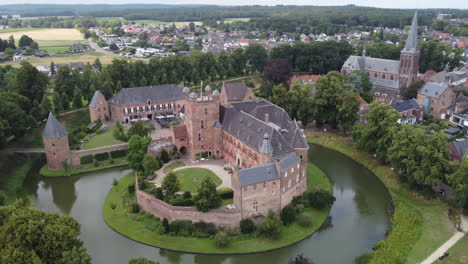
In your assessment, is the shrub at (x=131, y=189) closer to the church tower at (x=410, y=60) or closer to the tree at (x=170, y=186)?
the tree at (x=170, y=186)

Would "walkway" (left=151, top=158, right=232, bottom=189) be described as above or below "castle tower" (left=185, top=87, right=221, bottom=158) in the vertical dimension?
below

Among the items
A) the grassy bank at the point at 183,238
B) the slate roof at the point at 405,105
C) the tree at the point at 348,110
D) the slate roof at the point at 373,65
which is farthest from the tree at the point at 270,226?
the slate roof at the point at 373,65

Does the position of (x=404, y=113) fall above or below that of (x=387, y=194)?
above

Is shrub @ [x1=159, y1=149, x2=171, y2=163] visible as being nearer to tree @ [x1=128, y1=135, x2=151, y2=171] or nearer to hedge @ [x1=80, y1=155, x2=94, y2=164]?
tree @ [x1=128, y1=135, x2=151, y2=171]

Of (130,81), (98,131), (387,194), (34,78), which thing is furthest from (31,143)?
(387,194)

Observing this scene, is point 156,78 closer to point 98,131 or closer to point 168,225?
point 98,131

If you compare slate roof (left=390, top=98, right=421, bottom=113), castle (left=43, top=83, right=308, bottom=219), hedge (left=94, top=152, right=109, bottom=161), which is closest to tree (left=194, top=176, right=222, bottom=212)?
castle (left=43, top=83, right=308, bottom=219)

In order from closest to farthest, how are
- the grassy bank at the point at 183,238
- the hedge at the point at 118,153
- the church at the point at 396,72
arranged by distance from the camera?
the grassy bank at the point at 183,238, the hedge at the point at 118,153, the church at the point at 396,72
